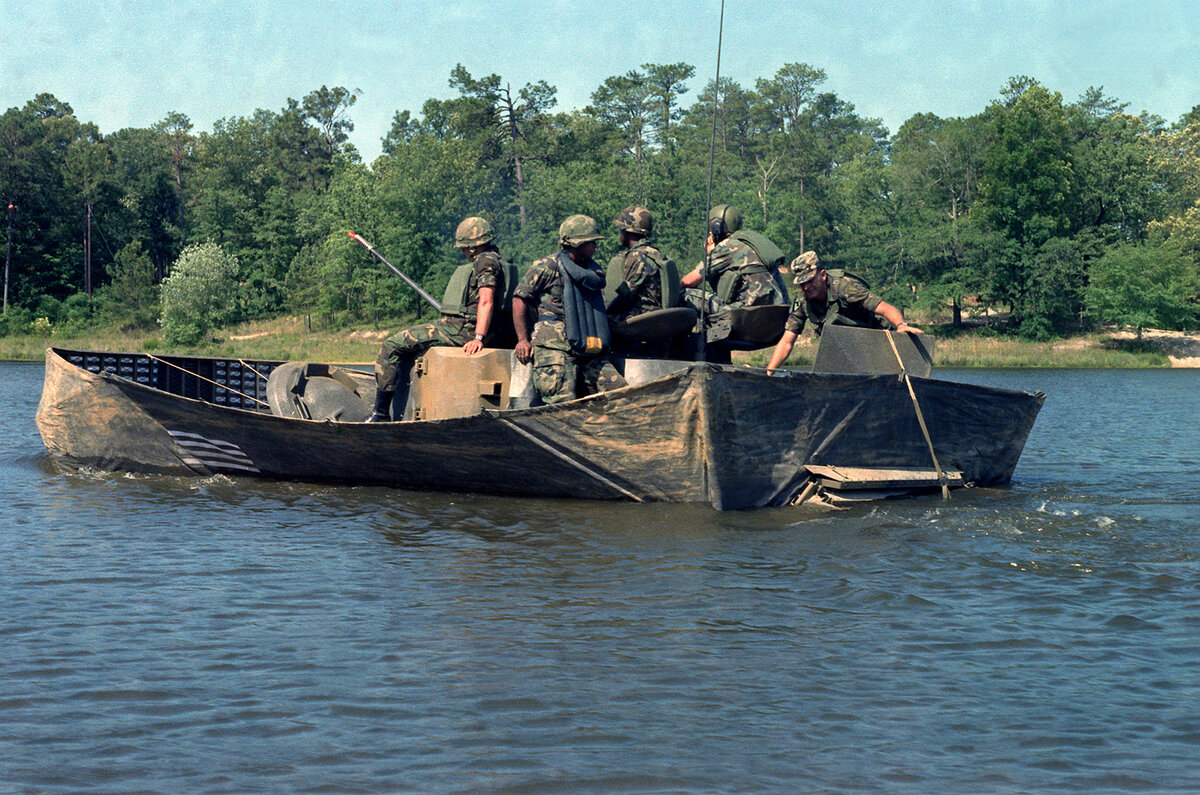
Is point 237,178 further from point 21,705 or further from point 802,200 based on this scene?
point 21,705

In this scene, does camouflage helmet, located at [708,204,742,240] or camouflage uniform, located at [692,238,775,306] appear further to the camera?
camouflage helmet, located at [708,204,742,240]

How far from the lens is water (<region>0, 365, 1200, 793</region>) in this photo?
4707 mm

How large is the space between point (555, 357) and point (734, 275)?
2100mm

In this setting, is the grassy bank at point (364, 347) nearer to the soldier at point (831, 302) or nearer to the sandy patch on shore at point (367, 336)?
the sandy patch on shore at point (367, 336)

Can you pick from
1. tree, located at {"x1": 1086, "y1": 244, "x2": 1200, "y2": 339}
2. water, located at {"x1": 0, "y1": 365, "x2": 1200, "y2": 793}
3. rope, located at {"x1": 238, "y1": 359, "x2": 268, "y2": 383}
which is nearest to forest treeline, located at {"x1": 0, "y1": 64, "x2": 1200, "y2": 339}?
tree, located at {"x1": 1086, "y1": 244, "x2": 1200, "y2": 339}

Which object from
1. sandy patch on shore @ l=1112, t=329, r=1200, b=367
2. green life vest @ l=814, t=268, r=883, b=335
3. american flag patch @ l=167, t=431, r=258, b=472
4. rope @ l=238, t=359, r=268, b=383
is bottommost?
american flag patch @ l=167, t=431, r=258, b=472

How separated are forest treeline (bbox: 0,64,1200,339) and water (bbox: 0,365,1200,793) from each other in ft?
156

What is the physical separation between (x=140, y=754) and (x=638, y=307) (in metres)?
6.57

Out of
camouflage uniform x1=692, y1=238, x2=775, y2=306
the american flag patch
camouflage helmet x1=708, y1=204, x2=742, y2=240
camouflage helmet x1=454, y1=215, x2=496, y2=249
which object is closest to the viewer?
camouflage helmet x1=454, y1=215, x2=496, y2=249

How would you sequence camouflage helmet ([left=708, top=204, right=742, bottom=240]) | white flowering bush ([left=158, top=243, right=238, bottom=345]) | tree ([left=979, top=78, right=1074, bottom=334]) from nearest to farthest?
camouflage helmet ([left=708, top=204, right=742, bottom=240]) < white flowering bush ([left=158, top=243, right=238, bottom=345]) < tree ([left=979, top=78, right=1074, bottom=334])

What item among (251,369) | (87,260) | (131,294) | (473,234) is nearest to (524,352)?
(473,234)

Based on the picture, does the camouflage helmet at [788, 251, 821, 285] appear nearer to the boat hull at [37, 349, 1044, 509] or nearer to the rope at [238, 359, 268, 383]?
the boat hull at [37, 349, 1044, 509]

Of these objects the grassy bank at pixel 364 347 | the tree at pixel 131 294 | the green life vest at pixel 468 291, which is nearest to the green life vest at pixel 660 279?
the green life vest at pixel 468 291

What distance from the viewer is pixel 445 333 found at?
11.1 m
